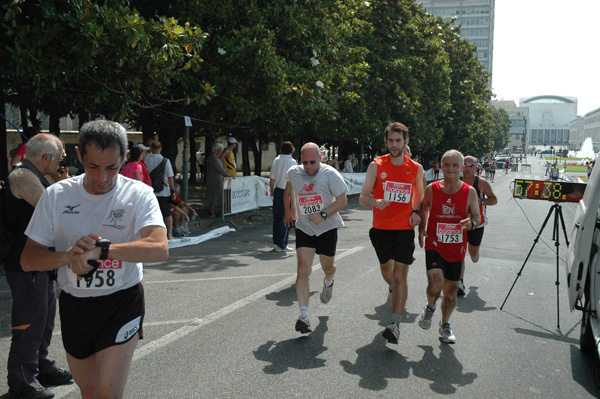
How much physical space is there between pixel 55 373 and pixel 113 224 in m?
2.17

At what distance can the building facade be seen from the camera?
18575 centimetres

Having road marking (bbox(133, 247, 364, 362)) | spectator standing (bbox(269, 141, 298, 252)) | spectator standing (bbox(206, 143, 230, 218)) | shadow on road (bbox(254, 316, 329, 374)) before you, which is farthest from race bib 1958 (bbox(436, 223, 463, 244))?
spectator standing (bbox(206, 143, 230, 218))

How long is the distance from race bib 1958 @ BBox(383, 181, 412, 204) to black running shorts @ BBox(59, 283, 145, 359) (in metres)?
3.38

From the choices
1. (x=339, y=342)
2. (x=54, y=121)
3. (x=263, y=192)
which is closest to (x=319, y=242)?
(x=339, y=342)

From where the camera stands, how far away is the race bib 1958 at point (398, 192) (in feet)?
19.0

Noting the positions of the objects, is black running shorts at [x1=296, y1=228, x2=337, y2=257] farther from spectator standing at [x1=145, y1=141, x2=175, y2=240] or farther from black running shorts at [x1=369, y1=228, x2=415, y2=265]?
spectator standing at [x1=145, y1=141, x2=175, y2=240]

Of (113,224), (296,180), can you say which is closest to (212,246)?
(296,180)

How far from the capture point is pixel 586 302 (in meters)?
5.16

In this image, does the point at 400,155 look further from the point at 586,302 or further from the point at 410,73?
the point at 410,73

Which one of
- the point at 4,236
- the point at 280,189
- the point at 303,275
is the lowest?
the point at 303,275

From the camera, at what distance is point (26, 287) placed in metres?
4.06

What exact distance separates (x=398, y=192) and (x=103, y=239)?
11.8ft

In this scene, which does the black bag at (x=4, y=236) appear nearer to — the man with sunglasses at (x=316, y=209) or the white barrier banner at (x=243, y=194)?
the man with sunglasses at (x=316, y=209)

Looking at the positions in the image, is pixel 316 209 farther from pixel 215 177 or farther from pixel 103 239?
pixel 215 177
